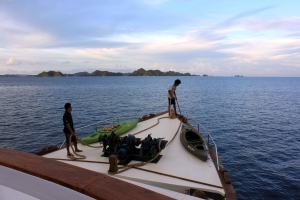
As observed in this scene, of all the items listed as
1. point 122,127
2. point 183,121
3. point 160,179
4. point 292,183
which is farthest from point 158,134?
point 292,183

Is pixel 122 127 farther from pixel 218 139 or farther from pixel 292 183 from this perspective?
pixel 218 139

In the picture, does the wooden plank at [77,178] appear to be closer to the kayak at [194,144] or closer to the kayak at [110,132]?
the kayak at [194,144]

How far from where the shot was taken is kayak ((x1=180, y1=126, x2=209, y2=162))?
7873 mm

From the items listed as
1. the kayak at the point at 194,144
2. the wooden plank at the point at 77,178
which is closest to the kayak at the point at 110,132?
the kayak at the point at 194,144

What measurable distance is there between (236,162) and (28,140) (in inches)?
725

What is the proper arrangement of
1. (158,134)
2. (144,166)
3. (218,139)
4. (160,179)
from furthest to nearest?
1. (218,139)
2. (158,134)
3. (144,166)
4. (160,179)

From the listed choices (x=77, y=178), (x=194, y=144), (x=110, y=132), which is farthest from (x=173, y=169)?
(x=77, y=178)

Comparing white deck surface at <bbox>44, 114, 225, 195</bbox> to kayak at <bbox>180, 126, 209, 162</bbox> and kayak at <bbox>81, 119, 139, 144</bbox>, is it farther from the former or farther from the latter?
kayak at <bbox>81, 119, 139, 144</bbox>

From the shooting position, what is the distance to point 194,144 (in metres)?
8.82

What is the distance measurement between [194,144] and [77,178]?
732 cm

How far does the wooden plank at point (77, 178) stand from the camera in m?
1.83

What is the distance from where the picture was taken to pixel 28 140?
20078 millimetres

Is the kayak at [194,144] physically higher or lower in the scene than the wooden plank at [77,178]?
lower

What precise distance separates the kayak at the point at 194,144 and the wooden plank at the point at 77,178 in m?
6.30
